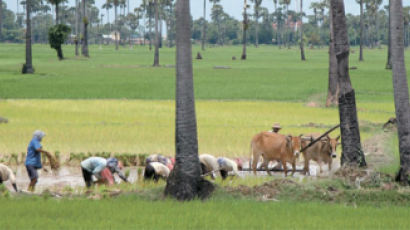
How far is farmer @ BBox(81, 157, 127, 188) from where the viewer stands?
17.5m

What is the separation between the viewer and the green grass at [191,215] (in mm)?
12547

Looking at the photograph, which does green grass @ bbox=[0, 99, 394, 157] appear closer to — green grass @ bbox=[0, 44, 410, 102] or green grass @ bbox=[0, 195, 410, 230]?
green grass @ bbox=[0, 44, 410, 102]

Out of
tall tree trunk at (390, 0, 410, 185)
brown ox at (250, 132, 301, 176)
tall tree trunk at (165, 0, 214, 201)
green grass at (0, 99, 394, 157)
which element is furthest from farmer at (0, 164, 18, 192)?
tall tree trunk at (390, 0, 410, 185)

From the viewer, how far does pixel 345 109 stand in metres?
Result: 18.6

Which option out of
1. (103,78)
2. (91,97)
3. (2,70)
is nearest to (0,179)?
(91,97)

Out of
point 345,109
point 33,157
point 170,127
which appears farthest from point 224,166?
point 170,127

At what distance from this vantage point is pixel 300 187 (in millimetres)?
16016

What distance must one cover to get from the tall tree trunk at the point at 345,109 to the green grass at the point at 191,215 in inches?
151

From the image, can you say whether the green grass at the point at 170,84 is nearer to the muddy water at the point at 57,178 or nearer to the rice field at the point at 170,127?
the rice field at the point at 170,127

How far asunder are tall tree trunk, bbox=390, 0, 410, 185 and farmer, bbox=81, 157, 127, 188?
6158 millimetres

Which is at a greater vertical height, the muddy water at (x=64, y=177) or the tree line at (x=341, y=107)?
the tree line at (x=341, y=107)

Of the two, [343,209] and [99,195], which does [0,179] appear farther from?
[343,209]

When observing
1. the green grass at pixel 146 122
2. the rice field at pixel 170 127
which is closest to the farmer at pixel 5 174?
the rice field at pixel 170 127

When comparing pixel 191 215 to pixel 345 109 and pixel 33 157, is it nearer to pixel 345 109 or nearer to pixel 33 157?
pixel 33 157
